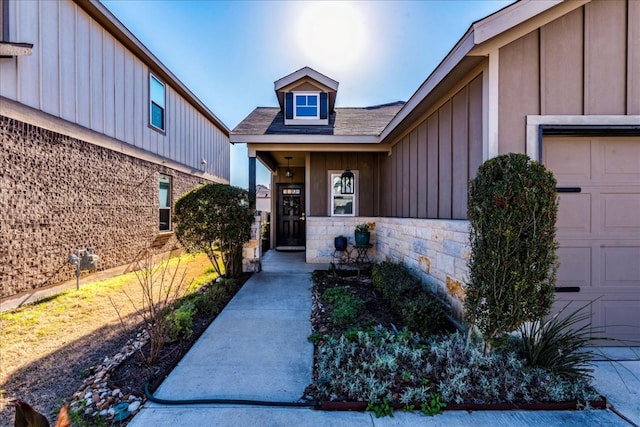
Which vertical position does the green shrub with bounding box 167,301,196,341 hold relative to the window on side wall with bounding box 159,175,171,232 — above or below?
below

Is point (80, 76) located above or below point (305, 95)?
below

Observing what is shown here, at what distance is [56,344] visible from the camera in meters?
3.62

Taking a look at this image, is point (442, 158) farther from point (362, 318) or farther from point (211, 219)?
point (211, 219)

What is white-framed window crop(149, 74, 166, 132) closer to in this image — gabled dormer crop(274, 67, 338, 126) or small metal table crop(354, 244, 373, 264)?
gabled dormer crop(274, 67, 338, 126)

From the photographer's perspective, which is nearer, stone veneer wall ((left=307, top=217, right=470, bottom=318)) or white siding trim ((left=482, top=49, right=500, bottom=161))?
white siding trim ((left=482, top=49, right=500, bottom=161))

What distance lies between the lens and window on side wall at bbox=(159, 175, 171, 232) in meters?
9.46

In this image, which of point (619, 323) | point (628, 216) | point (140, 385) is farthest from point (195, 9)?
point (619, 323)

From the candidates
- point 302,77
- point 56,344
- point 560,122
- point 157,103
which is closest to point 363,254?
point 560,122

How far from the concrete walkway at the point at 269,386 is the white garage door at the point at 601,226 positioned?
1.74 ft

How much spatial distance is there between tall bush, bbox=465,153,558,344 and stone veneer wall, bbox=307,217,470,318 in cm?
70

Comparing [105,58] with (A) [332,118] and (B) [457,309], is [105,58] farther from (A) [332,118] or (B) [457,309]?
(B) [457,309]

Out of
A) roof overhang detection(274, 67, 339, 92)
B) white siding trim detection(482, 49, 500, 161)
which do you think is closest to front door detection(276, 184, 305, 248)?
roof overhang detection(274, 67, 339, 92)

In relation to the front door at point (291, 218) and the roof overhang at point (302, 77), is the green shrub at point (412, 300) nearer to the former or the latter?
the front door at point (291, 218)

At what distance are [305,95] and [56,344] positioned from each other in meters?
7.63
